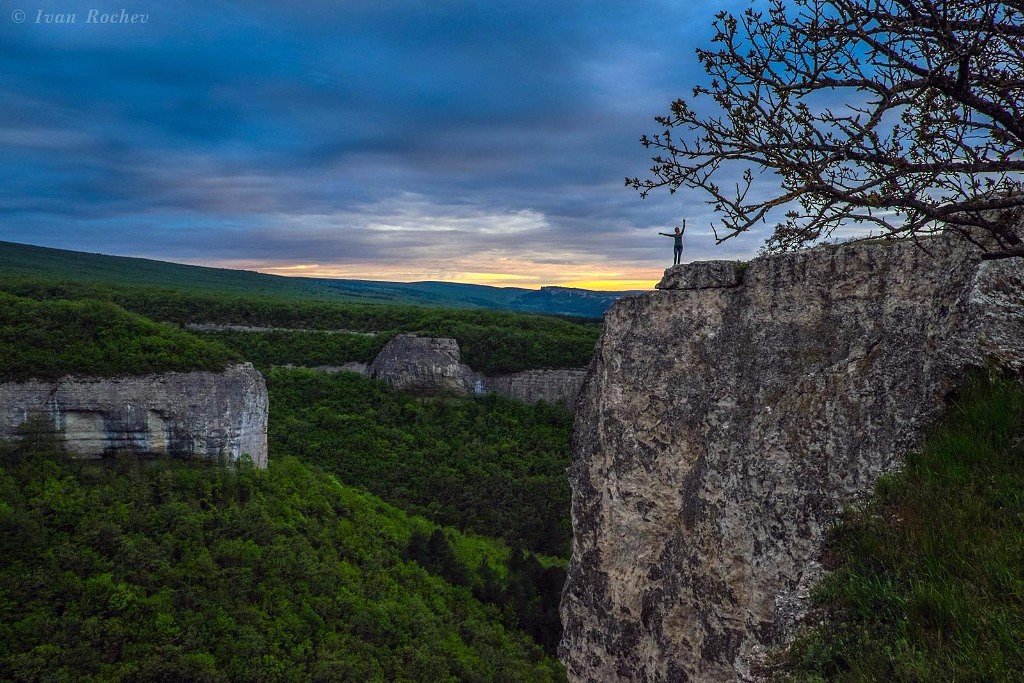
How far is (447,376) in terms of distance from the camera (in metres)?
47.1

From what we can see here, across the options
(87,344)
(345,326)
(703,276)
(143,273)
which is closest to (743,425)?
(703,276)

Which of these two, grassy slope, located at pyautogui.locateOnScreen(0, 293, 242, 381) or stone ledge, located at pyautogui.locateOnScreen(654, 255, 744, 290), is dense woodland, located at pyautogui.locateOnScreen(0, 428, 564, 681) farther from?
stone ledge, located at pyautogui.locateOnScreen(654, 255, 744, 290)

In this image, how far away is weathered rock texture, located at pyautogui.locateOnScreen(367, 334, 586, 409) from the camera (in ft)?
154

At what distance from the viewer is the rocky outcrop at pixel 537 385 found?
48.3m

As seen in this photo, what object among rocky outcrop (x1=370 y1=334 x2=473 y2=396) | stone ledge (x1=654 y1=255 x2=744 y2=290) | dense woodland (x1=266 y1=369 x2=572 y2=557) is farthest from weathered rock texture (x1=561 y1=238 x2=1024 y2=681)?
rocky outcrop (x1=370 y1=334 x2=473 y2=396)

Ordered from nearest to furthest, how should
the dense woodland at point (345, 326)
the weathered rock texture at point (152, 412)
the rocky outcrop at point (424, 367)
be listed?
the weathered rock texture at point (152, 412), the rocky outcrop at point (424, 367), the dense woodland at point (345, 326)

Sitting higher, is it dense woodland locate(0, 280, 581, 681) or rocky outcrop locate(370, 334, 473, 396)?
rocky outcrop locate(370, 334, 473, 396)

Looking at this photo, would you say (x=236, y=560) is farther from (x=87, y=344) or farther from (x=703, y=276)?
(x=703, y=276)

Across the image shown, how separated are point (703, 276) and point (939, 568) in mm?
6283

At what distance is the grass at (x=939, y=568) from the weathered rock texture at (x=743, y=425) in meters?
0.57

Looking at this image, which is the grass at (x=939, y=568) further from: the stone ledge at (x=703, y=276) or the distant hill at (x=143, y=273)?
the distant hill at (x=143, y=273)

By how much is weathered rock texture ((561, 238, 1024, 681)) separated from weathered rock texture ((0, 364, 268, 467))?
15.2m

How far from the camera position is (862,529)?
5637 millimetres

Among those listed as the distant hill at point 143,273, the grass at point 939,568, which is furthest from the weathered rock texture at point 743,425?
the distant hill at point 143,273
